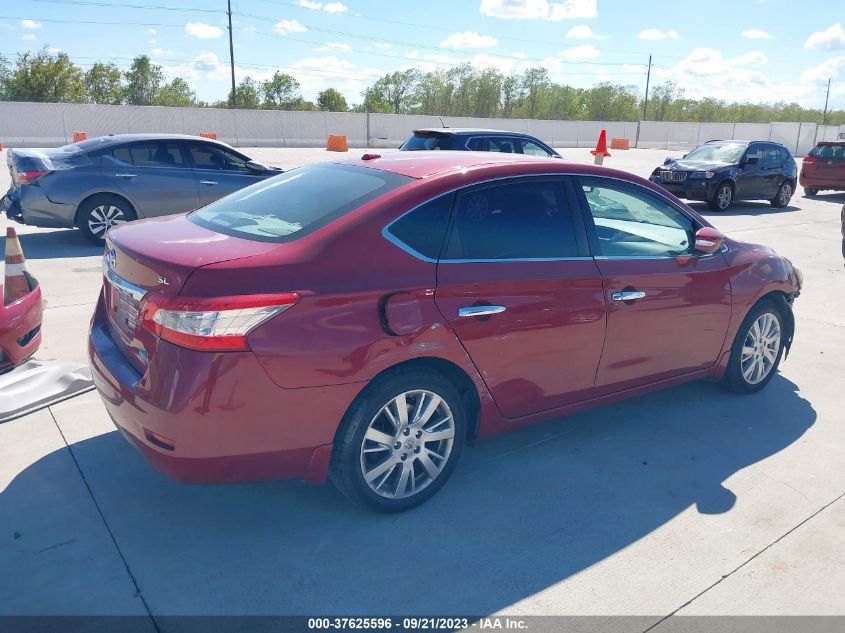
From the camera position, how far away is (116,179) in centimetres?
912

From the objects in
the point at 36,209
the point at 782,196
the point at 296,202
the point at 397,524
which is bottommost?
the point at 397,524

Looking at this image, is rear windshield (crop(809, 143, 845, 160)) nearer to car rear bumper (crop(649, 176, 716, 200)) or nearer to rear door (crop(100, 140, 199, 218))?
car rear bumper (crop(649, 176, 716, 200))

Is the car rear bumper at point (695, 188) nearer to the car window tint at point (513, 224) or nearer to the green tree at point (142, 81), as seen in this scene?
the car window tint at point (513, 224)

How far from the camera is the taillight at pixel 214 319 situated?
109 inches

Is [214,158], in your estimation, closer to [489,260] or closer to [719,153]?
[489,260]

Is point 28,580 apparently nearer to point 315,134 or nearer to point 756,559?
point 756,559

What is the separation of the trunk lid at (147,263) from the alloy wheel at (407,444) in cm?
95

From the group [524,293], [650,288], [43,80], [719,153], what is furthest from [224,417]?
[43,80]

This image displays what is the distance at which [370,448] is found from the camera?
3262 millimetres

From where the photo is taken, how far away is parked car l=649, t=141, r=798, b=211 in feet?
50.0

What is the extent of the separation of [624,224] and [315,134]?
36.7m

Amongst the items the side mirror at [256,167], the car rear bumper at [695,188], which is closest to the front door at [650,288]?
the side mirror at [256,167]

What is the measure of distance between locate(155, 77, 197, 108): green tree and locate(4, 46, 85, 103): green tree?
42.7 ft

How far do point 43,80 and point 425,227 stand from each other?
2406 inches
